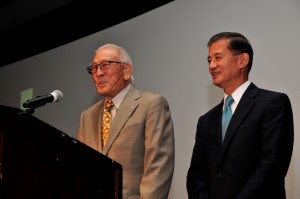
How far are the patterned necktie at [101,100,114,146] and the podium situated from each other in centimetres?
101

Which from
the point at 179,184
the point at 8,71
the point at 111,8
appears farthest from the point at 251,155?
the point at 8,71

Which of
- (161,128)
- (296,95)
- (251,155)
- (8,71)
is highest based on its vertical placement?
(8,71)

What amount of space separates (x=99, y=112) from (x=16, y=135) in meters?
1.39

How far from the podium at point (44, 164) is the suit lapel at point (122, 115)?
0.92 m

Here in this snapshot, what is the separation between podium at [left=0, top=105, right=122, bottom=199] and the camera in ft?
4.85

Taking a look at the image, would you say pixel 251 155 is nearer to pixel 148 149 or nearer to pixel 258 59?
pixel 148 149

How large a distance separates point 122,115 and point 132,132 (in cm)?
12

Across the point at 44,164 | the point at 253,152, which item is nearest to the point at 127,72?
the point at 253,152

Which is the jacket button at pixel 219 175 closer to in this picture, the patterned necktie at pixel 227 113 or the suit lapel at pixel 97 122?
the patterned necktie at pixel 227 113

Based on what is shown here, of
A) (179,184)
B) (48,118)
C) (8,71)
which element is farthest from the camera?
(8,71)

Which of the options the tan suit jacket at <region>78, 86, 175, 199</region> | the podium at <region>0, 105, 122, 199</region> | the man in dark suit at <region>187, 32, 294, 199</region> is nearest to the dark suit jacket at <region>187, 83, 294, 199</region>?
the man in dark suit at <region>187, 32, 294, 199</region>

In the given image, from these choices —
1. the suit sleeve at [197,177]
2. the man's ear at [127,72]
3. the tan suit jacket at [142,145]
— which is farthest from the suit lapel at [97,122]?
the suit sleeve at [197,177]

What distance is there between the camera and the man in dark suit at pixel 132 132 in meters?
2.56

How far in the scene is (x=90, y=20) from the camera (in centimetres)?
421
